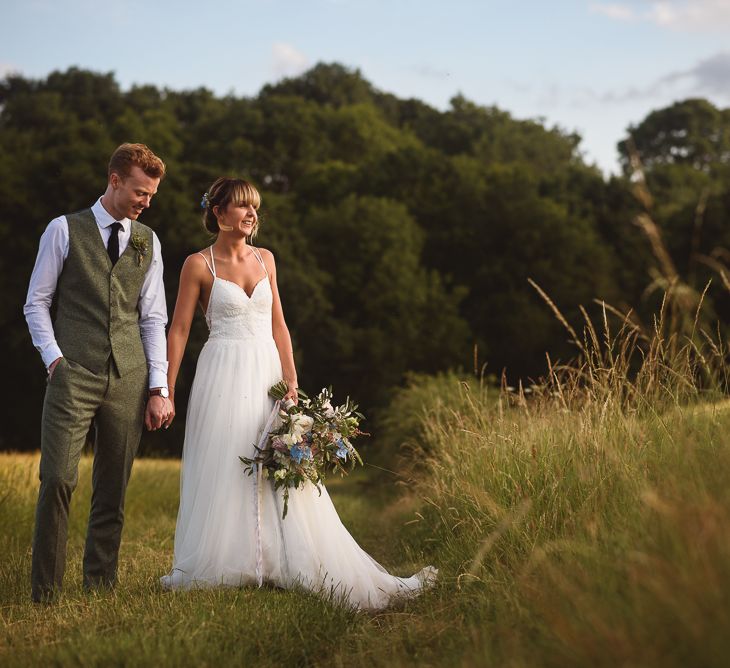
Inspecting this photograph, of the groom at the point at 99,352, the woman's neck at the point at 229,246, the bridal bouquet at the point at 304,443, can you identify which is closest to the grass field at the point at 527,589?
the groom at the point at 99,352

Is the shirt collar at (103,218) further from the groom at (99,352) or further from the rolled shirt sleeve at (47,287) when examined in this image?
the rolled shirt sleeve at (47,287)

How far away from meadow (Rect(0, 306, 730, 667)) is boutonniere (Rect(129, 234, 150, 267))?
190 centimetres

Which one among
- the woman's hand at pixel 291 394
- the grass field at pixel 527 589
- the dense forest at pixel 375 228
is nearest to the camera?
the grass field at pixel 527 589

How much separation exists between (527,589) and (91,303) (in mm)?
2856

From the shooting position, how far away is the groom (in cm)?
502

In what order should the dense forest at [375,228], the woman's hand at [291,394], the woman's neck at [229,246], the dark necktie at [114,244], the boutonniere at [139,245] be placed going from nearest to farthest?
1. the dark necktie at [114,244]
2. the boutonniere at [139,245]
3. the woman's hand at [291,394]
4. the woman's neck at [229,246]
5. the dense forest at [375,228]

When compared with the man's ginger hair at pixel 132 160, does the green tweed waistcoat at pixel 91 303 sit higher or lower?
lower

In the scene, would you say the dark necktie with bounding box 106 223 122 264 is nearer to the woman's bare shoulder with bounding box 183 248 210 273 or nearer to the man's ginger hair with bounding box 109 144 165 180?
the man's ginger hair with bounding box 109 144 165 180

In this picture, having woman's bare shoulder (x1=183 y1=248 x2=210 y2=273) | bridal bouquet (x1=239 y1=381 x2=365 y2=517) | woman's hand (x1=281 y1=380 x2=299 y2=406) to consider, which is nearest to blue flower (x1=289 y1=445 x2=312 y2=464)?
bridal bouquet (x1=239 y1=381 x2=365 y2=517)

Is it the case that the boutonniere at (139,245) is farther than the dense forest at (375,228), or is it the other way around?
the dense forest at (375,228)

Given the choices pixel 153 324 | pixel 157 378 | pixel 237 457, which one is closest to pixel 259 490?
pixel 237 457

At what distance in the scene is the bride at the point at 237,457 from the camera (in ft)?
17.4

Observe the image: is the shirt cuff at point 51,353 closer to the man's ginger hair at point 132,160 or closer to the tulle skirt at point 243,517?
the tulle skirt at point 243,517

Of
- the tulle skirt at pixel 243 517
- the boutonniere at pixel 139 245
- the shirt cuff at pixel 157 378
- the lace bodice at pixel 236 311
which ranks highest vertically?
the boutonniere at pixel 139 245
